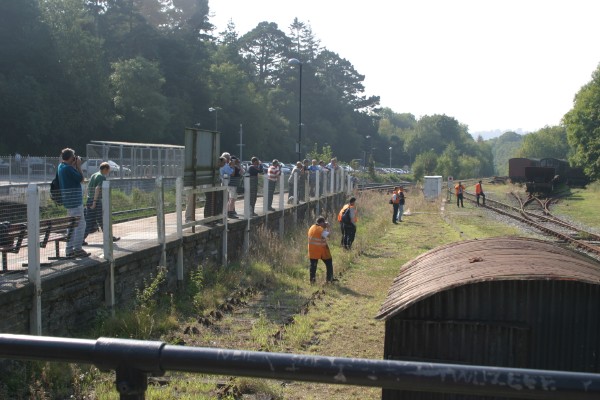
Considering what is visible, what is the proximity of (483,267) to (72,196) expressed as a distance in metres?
5.73

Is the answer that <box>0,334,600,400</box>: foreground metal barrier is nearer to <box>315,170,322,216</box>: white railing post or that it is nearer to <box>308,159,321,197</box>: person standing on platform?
<box>308,159,321,197</box>: person standing on platform

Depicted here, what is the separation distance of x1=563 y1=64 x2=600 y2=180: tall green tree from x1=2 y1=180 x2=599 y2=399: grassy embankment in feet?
148

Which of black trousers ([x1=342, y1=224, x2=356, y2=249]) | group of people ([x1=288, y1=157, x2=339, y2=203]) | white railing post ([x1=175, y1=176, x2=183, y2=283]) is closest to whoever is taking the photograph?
white railing post ([x1=175, y1=176, x2=183, y2=283])

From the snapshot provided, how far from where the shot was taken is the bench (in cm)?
717

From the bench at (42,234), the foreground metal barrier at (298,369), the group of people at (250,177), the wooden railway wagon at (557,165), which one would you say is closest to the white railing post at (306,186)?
the group of people at (250,177)

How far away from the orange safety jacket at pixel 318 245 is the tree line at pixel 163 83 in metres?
37.3

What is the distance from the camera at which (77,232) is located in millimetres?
8562

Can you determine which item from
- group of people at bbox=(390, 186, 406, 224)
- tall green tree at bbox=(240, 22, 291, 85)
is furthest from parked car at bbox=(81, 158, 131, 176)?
tall green tree at bbox=(240, 22, 291, 85)

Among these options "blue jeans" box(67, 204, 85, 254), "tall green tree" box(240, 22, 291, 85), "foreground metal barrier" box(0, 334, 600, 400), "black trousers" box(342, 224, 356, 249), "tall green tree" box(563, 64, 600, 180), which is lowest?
"black trousers" box(342, 224, 356, 249)

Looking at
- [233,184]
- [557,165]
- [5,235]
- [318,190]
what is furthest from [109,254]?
[557,165]

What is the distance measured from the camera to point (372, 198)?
116 ft

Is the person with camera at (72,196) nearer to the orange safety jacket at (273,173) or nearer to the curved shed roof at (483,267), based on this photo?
the curved shed roof at (483,267)

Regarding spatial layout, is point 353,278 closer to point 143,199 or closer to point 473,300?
point 143,199

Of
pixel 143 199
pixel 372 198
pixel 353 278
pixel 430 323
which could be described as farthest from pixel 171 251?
pixel 372 198
